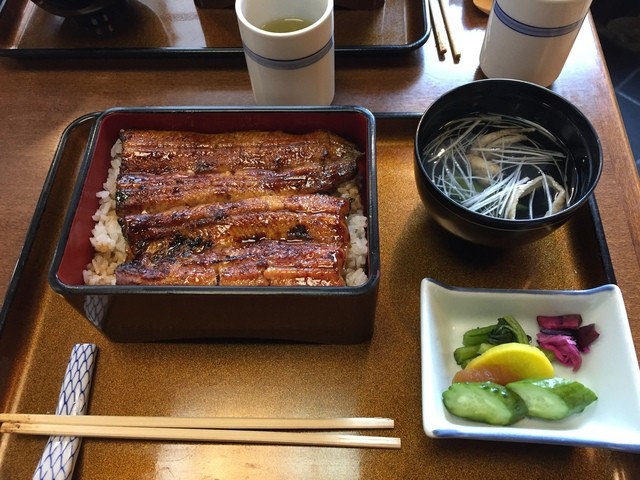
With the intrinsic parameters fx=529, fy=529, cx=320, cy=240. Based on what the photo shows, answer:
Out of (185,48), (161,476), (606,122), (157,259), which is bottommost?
(161,476)

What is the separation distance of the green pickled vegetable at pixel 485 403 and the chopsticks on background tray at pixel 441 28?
1.11 metres

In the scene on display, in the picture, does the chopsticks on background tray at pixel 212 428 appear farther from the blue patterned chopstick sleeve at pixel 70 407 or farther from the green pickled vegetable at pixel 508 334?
the green pickled vegetable at pixel 508 334

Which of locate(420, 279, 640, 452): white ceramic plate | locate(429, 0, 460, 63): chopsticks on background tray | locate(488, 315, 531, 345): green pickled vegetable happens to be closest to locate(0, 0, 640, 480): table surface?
locate(429, 0, 460, 63): chopsticks on background tray

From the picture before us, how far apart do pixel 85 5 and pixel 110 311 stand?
3.68 feet

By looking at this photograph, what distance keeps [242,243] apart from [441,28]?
1057mm

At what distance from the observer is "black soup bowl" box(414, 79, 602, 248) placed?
1.11 m

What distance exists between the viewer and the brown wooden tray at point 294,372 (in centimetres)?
110

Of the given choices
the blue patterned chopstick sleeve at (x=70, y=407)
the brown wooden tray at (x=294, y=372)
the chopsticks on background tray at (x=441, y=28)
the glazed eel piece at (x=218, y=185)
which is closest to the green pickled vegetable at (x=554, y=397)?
the brown wooden tray at (x=294, y=372)

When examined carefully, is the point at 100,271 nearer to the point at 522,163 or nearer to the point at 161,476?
the point at 161,476

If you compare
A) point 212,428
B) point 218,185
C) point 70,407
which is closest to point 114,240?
point 218,185

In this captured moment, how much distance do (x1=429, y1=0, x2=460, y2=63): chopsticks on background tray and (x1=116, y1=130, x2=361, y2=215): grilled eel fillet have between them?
2.01 ft

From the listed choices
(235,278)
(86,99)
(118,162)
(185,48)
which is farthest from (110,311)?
(185,48)

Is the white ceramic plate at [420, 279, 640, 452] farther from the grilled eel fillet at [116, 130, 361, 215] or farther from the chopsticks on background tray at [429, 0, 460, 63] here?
the chopsticks on background tray at [429, 0, 460, 63]

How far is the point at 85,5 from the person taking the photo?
171 centimetres
